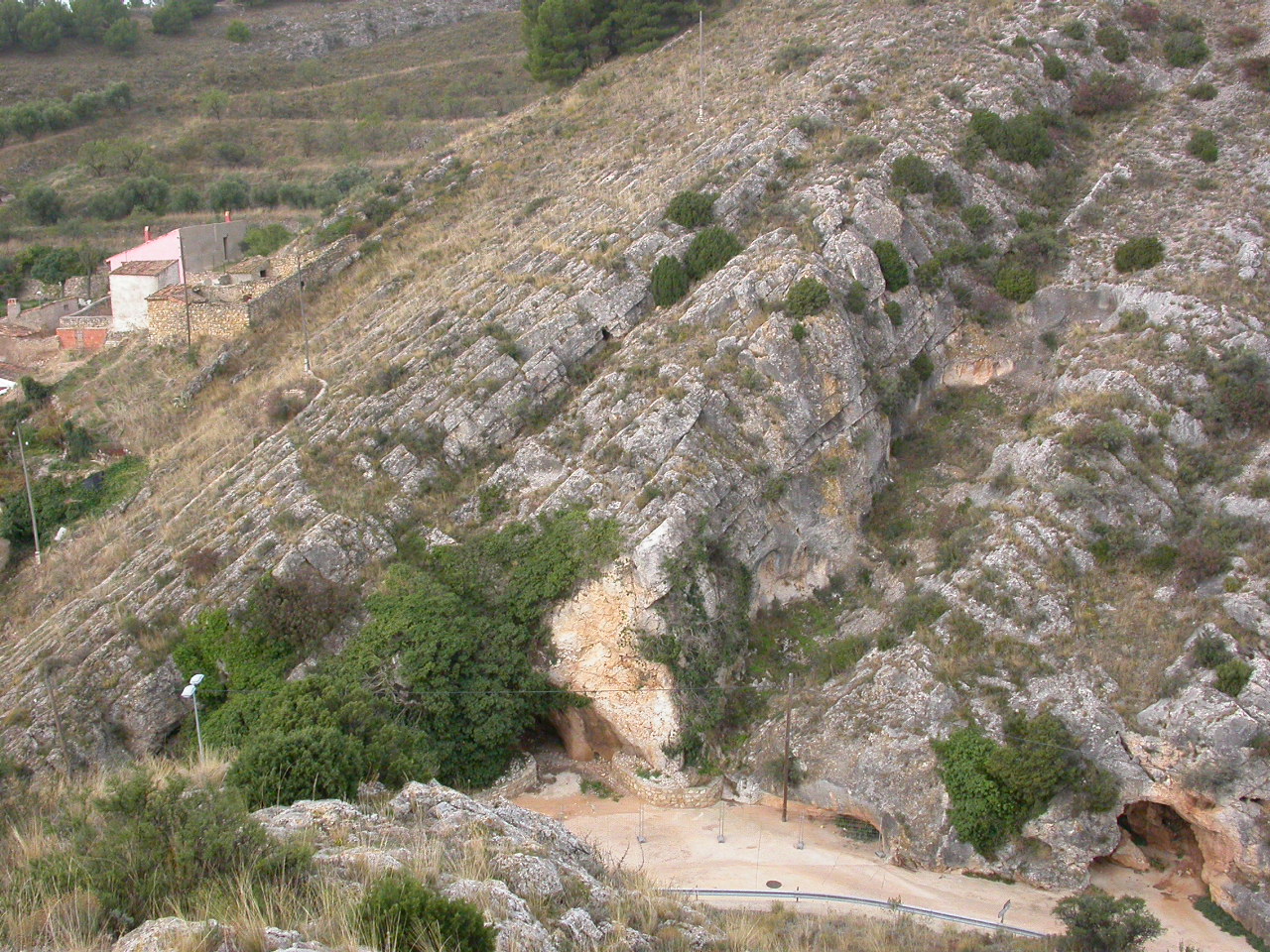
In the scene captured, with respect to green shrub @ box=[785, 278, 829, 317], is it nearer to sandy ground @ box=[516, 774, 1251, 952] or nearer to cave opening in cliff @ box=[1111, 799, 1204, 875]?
sandy ground @ box=[516, 774, 1251, 952]

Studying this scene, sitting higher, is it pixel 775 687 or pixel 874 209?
pixel 874 209

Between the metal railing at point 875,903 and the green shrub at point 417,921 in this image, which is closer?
the green shrub at point 417,921

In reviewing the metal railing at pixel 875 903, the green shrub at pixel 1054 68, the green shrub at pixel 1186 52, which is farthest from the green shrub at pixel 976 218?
the metal railing at pixel 875 903

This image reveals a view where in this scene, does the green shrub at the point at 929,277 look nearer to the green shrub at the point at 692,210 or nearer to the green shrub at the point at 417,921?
the green shrub at the point at 692,210

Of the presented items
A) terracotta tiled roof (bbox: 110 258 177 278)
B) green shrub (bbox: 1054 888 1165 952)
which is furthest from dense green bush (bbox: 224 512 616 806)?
terracotta tiled roof (bbox: 110 258 177 278)

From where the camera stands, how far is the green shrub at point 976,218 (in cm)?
3212

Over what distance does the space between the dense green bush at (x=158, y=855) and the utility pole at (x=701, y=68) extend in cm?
3353

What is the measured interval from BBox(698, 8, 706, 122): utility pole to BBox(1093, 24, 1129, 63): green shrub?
49.5 feet

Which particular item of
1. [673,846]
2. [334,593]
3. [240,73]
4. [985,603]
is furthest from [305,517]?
[240,73]

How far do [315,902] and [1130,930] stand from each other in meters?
13.7

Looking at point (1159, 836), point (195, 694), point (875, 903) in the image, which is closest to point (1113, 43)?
point (1159, 836)

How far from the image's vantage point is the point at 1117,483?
24969 mm

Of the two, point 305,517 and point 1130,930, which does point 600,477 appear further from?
point 1130,930

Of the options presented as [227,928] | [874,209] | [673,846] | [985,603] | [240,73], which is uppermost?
[240,73]
